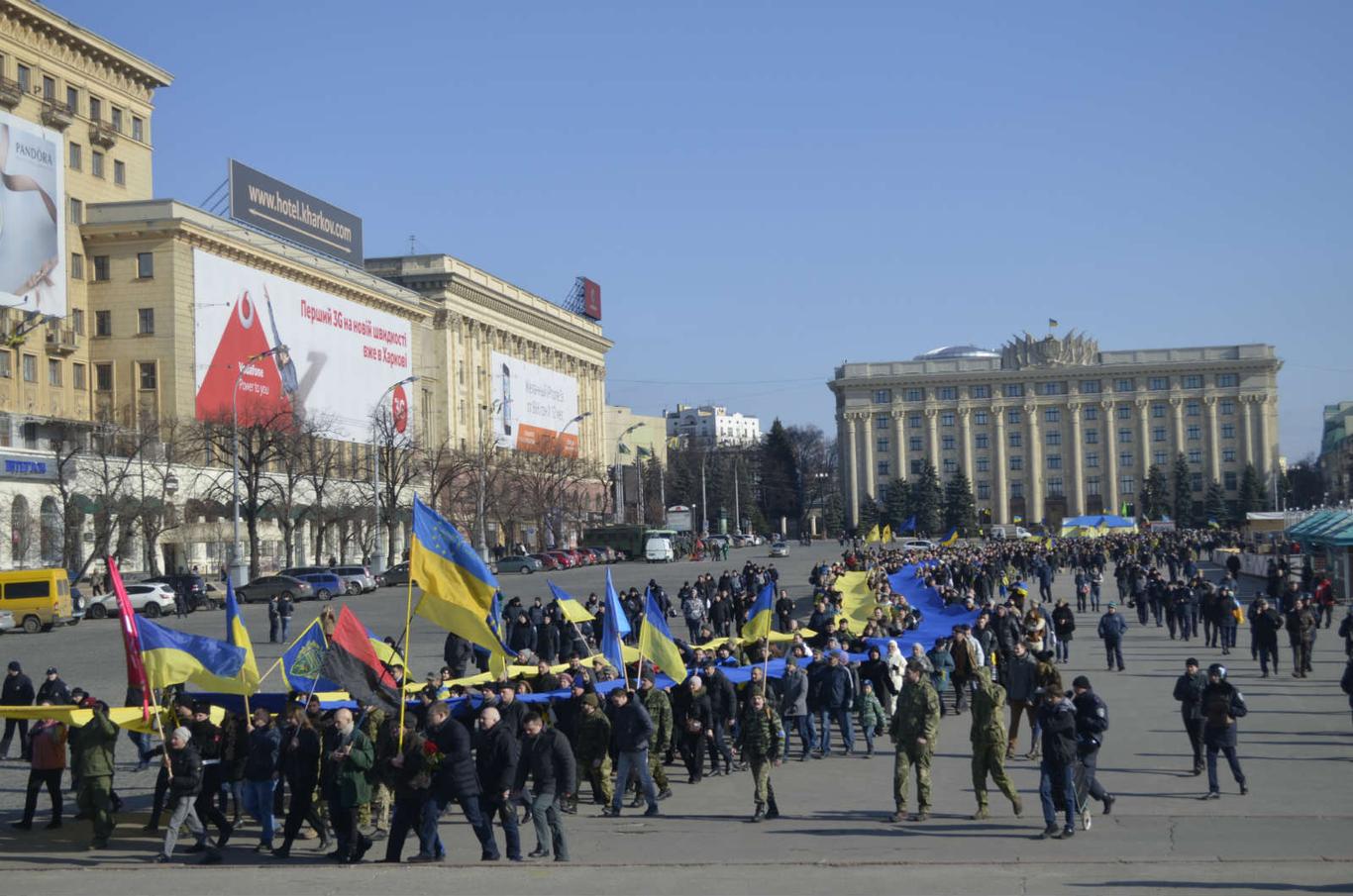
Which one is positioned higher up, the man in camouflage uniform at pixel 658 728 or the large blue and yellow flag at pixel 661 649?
the large blue and yellow flag at pixel 661 649

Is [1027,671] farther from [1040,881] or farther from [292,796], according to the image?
[292,796]

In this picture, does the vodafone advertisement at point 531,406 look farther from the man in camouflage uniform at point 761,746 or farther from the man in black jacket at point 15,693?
the man in camouflage uniform at point 761,746

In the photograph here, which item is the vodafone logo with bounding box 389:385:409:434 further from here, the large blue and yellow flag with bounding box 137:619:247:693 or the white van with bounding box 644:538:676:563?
the large blue and yellow flag with bounding box 137:619:247:693

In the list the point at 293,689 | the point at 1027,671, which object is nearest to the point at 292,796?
the point at 293,689

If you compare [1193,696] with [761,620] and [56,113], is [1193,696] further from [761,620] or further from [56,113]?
[56,113]

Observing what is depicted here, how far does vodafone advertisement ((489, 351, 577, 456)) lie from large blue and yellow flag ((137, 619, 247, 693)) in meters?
87.0

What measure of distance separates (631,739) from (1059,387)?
148 m

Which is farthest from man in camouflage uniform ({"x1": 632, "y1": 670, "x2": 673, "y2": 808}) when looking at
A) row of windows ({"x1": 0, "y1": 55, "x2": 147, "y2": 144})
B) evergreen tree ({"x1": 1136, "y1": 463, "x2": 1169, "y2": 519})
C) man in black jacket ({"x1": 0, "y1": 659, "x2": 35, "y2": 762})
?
evergreen tree ({"x1": 1136, "y1": 463, "x2": 1169, "y2": 519})

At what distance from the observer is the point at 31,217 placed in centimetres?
6072

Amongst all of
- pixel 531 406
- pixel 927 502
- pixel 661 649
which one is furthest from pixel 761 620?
pixel 927 502

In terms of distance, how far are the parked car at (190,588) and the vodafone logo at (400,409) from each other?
32.0 meters

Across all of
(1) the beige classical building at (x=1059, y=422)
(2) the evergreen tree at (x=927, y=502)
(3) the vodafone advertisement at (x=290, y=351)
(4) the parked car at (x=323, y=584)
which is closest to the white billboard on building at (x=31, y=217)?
(3) the vodafone advertisement at (x=290, y=351)

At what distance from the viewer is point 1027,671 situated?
59.1 ft

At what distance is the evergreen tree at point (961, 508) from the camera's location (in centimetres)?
14325
